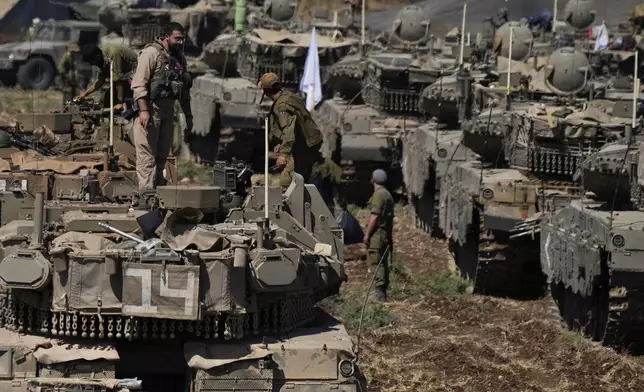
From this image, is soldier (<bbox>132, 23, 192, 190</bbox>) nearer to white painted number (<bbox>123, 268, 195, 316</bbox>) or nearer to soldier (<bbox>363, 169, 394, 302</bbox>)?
white painted number (<bbox>123, 268, 195, 316</bbox>)

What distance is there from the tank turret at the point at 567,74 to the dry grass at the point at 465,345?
500cm

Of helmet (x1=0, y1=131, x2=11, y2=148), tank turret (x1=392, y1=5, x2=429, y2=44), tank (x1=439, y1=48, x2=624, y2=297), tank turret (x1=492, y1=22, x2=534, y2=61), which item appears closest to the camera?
helmet (x1=0, y1=131, x2=11, y2=148)

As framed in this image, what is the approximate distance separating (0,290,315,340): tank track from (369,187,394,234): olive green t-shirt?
9.04 meters

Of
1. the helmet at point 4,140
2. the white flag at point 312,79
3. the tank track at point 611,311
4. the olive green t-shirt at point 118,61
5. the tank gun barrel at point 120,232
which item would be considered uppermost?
the olive green t-shirt at point 118,61

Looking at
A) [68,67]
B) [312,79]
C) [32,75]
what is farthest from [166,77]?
[32,75]

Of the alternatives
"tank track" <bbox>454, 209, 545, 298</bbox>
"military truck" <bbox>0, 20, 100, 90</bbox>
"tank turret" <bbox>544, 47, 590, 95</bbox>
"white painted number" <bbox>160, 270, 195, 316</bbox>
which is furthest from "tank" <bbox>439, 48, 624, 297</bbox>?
"military truck" <bbox>0, 20, 100, 90</bbox>

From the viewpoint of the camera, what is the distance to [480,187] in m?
24.5

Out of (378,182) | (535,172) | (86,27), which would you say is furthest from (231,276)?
(86,27)

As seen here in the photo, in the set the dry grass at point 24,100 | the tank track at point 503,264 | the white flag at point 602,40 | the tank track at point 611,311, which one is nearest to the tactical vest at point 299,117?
the tank track at point 611,311

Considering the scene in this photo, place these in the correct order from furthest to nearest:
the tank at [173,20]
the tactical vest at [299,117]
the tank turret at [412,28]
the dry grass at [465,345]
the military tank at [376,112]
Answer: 1. the tank at [173,20]
2. the tank turret at [412,28]
3. the military tank at [376,112]
4. the tactical vest at [299,117]
5. the dry grass at [465,345]

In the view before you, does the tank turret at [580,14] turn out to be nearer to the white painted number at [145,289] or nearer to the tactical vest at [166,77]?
the tactical vest at [166,77]

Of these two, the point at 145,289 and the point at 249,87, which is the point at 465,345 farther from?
the point at 249,87

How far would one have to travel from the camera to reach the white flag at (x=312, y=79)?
118 ft

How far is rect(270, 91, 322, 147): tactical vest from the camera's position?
765 inches
